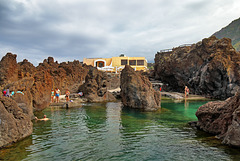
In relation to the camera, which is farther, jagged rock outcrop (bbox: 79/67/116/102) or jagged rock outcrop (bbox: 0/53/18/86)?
jagged rock outcrop (bbox: 79/67/116/102)

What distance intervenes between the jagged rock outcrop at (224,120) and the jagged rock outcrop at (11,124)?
1039 centimetres

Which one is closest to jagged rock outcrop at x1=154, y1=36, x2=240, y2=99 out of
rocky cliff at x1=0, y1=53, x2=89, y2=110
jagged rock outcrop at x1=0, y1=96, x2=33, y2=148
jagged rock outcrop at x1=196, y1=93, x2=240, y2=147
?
jagged rock outcrop at x1=196, y1=93, x2=240, y2=147

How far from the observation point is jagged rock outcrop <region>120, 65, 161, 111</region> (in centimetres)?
2119

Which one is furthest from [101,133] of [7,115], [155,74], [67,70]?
[155,74]

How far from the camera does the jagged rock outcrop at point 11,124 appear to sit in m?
8.56

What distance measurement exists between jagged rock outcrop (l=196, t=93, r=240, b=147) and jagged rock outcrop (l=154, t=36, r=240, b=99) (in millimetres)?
25907

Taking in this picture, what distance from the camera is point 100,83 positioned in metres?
30.8

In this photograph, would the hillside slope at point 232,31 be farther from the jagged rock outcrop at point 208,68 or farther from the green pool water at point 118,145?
the green pool water at point 118,145

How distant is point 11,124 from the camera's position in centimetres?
904

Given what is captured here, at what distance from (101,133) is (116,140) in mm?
1670

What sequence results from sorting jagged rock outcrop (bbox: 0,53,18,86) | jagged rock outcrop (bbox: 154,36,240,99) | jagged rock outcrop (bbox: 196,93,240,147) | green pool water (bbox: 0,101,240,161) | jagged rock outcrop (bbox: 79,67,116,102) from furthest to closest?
jagged rock outcrop (bbox: 154,36,240,99) < jagged rock outcrop (bbox: 79,67,116,102) < jagged rock outcrop (bbox: 0,53,18,86) < jagged rock outcrop (bbox: 196,93,240,147) < green pool water (bbox: 0,101,240,161)

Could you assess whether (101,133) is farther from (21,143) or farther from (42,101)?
(42,101)

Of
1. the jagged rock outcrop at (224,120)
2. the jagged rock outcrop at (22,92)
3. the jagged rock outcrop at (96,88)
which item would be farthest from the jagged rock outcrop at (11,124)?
the jagged rock outcrop at (96,88)

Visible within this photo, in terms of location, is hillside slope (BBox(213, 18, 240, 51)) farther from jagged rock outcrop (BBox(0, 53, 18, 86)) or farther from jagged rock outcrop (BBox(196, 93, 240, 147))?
jagged rock outcrop (BBox(0, 53, 18, 86))
